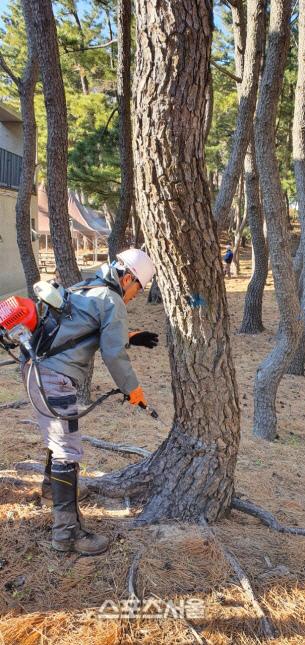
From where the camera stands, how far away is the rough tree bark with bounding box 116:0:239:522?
231 cm

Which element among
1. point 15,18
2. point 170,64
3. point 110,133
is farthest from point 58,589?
point 15,18

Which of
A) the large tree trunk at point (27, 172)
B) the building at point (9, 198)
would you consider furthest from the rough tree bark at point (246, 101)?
the building at point (9, 198)

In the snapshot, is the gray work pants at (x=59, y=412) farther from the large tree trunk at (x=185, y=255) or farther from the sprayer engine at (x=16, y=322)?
the large tree trunk at (x=185, y=255)

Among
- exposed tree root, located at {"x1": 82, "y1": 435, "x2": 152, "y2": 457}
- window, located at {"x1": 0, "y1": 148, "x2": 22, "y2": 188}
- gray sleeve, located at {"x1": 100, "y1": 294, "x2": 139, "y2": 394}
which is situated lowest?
exposed tree root, located at {"x1": 82, "y1": 435, "x2": 152, "y2": 457}

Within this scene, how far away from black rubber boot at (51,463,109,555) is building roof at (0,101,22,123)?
1610cm

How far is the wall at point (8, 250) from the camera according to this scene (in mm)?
15742

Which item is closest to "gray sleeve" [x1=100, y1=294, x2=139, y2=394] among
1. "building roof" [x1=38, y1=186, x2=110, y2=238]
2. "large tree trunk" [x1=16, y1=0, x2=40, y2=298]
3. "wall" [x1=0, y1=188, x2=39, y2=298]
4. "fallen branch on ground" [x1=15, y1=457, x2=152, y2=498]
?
"fallen branch on ground" [x1=15, y1=457, x2=152, y2=498]

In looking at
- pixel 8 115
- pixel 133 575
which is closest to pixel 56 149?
pixel 133 575

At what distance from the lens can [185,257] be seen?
2.67 meters

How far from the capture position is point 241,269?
24875 mm

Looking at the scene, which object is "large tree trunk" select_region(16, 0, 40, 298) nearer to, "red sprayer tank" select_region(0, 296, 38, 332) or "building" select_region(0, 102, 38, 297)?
"red sprayer tank" select_region(0, 296, 38, 332)

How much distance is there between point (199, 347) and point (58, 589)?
1.37 m

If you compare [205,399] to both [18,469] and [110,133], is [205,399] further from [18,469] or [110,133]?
[110,133]

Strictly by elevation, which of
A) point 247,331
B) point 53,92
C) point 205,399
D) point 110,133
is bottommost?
point 247,331
